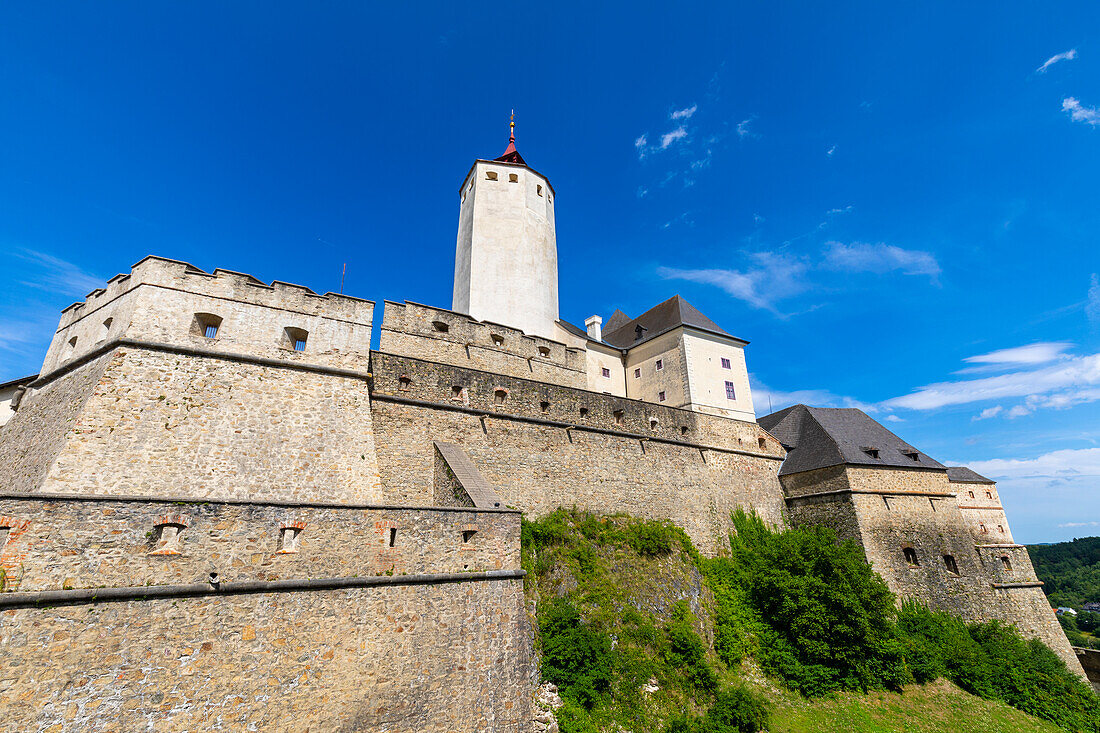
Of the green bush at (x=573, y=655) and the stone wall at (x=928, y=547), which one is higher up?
the stone wall at (x=928, y=547)

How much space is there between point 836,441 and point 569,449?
11859 mm

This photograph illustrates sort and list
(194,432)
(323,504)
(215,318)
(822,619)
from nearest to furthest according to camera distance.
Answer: (323,504) → (194,432) → (215,318) → (822,619)

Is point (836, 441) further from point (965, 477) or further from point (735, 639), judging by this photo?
point (965, 477)

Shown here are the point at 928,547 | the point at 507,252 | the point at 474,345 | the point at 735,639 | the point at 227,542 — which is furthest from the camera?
the point at 507,252

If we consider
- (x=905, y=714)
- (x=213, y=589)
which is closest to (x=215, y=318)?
(x=213, y=589)

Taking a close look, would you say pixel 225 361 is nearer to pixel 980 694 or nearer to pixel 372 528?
pixel 372 528

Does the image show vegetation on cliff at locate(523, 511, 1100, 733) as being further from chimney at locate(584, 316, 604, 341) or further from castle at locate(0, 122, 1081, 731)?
chimney at locate(584, 316, 604, 341)

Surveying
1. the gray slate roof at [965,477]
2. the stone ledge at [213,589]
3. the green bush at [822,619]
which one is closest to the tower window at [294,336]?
the stone ledge at [213,589]

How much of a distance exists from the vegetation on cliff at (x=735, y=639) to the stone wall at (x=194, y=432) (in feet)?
17.6

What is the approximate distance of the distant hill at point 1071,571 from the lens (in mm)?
60109

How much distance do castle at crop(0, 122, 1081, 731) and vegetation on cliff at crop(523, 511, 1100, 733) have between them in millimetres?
1061

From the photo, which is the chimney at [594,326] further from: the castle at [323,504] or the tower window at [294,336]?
the tower window at [294,336]

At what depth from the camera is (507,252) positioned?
21562 mm

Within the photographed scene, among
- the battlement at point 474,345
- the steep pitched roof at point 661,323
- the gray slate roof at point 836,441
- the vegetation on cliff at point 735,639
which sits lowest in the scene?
the vegetation on cliff at point 735,639
